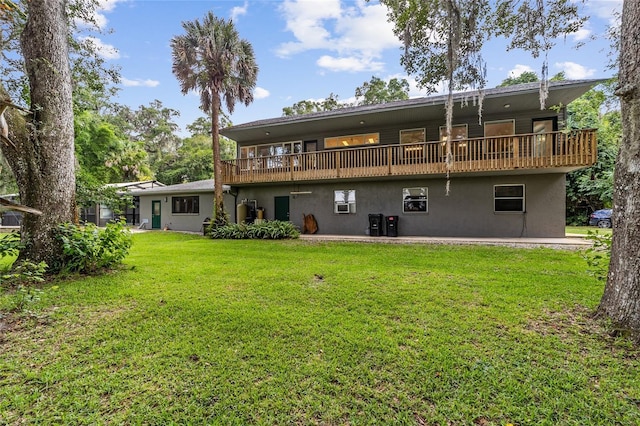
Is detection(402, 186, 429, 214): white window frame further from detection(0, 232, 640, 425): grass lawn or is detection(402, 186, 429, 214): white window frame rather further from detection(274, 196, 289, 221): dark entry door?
detection(0, 232, 640, 425): grass lawn

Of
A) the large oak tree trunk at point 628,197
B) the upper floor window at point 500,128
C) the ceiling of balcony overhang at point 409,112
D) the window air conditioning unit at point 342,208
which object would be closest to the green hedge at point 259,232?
the window air conditioning unit at point 342,208

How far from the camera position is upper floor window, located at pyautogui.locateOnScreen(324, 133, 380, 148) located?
1230 centimetres

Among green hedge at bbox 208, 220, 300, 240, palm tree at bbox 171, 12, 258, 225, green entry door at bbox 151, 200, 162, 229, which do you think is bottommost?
green hedge at bbox 208, 220, 300, 240

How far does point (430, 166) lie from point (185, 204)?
13.4 m

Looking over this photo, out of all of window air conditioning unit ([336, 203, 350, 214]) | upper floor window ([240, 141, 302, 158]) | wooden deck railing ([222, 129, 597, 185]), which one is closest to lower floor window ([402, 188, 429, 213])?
wooden deck railing ([222, 129, 597, 185])

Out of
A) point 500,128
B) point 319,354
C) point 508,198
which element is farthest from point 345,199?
point 319,354

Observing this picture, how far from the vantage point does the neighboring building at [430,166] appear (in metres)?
9.16

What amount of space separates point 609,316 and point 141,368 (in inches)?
192

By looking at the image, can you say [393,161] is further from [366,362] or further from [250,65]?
[366,362]

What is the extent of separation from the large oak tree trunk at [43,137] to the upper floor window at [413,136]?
10506 millimetres

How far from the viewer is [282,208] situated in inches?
539

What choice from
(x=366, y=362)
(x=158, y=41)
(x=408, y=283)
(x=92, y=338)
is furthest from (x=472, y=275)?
(x=158, y=41)

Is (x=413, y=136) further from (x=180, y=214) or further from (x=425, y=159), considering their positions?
(x=180, y=214)

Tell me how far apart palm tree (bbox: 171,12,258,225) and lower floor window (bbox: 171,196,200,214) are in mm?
5621
